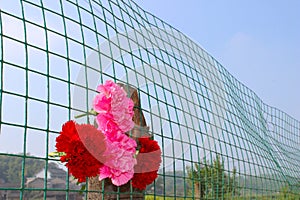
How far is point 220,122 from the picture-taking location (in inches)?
210

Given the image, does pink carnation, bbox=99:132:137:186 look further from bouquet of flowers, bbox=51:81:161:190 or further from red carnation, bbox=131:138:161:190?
red carnation, bbox=131:138:161:190

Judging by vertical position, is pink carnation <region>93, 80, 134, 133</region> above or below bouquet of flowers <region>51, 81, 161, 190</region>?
above

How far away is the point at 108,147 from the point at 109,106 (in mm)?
274

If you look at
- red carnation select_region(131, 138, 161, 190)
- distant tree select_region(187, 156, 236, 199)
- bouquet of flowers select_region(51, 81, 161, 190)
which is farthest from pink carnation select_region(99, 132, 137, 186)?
distant tree select_region(187, 156, 236, 199)

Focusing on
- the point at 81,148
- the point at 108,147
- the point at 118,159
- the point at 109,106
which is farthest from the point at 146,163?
the point at 81,148

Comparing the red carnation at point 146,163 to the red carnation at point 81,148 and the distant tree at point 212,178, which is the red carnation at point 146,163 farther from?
the distant tree at point 212,178

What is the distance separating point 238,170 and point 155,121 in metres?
2.11

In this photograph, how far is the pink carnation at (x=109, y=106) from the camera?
2959 millimetres

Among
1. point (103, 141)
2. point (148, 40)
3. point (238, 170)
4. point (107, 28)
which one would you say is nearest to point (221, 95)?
point (238, 170)

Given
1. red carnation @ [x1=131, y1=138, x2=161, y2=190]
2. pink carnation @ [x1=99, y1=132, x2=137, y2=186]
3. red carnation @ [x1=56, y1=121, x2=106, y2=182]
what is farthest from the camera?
red carnation @ [x1=131, y1=138, x2=161, y2=190]

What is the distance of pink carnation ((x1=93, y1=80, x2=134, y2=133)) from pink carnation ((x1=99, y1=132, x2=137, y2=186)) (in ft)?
0.25

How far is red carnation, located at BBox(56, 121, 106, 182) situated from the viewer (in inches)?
108

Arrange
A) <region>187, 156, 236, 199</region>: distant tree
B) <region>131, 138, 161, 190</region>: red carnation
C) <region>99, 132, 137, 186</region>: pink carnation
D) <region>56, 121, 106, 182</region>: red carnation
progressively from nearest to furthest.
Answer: <region>56, 121, 106, 182</region>: red carnation, <region>99, 132, 137, 186</region>: pink carnation, <region>131, 138, 161, 190</region>: red carnation, <region>187, 156, 236, 199</region>: distant tree

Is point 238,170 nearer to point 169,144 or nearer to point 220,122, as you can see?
point 220,122
